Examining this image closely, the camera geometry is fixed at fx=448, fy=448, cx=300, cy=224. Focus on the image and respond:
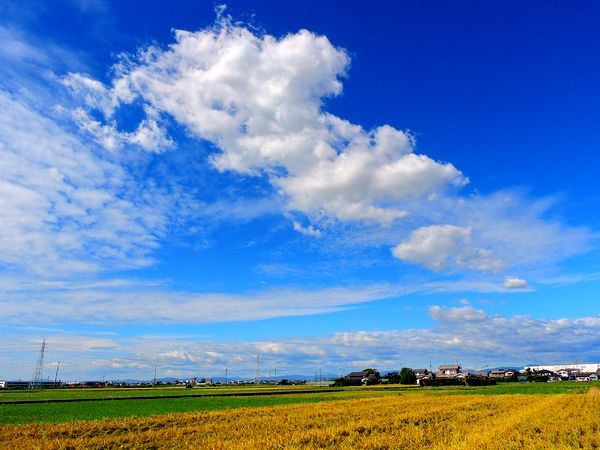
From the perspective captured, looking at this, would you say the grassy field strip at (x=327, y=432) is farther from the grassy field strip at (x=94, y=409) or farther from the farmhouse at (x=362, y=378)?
the farmhouse at (x=362, y=378)

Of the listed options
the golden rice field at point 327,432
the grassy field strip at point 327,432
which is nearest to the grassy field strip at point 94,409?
the golden rice field at point 327,432

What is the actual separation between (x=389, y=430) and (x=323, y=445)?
6.28 m

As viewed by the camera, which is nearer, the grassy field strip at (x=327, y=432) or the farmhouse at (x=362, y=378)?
the grassy field strip at (x=327, y=432)

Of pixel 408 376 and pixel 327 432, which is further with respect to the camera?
pixel 408 376

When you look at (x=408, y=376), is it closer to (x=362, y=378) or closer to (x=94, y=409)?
(x=362, y=378)

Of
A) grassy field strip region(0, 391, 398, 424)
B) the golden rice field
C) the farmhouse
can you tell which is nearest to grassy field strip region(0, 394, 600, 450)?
the golden rice field

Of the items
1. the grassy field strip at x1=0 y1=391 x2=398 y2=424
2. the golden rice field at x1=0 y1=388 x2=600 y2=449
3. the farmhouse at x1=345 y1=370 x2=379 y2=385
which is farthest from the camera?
the farmhouse at x1=345 y1=370 x2=379 y2=385

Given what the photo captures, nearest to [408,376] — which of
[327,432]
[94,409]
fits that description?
[94,409]

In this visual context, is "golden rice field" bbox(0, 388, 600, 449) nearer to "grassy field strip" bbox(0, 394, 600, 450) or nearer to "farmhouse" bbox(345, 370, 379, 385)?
"grassy field strip" bbox(0, 394, 600, 450)

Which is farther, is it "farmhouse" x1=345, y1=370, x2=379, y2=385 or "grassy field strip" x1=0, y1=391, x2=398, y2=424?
"farmhouse" x1=345, y1=370, x2=379, y2=385

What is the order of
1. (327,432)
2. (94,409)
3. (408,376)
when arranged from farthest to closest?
(408,376), (94,409), (327,432)

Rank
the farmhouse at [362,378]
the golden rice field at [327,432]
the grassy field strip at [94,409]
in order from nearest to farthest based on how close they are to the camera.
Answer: the golden rice field at [327,432] → the grassy field strip at [94,409] → the farmhouse at [362,378]

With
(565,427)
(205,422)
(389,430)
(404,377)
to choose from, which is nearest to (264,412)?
(205,422)

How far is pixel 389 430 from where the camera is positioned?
26625 mm
